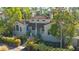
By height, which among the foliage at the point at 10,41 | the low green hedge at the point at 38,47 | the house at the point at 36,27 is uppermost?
the house at the point at 36,27

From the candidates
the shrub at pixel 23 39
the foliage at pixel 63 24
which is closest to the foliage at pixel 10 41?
the shrub at pixel 23 39

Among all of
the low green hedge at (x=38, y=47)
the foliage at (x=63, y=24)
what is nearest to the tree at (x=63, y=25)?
the foliage at (x=63, y=24)

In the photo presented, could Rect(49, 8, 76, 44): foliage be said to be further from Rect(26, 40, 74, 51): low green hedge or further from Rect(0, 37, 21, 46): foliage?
Rect(0, 37, 21, 46): foliage

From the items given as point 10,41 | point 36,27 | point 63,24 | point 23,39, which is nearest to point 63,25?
point 63,24

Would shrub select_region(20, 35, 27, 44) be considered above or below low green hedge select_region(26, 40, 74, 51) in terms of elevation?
above

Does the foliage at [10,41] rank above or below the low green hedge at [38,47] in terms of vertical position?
above

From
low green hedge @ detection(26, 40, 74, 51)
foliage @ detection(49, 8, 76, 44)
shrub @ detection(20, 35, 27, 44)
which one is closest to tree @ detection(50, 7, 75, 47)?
foliage @ detection(49, 8, 76, 44)

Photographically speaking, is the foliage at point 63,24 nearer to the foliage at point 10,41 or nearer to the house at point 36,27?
the house at point 36,27

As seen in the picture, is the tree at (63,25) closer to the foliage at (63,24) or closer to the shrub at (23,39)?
the foliage at (63,24)
